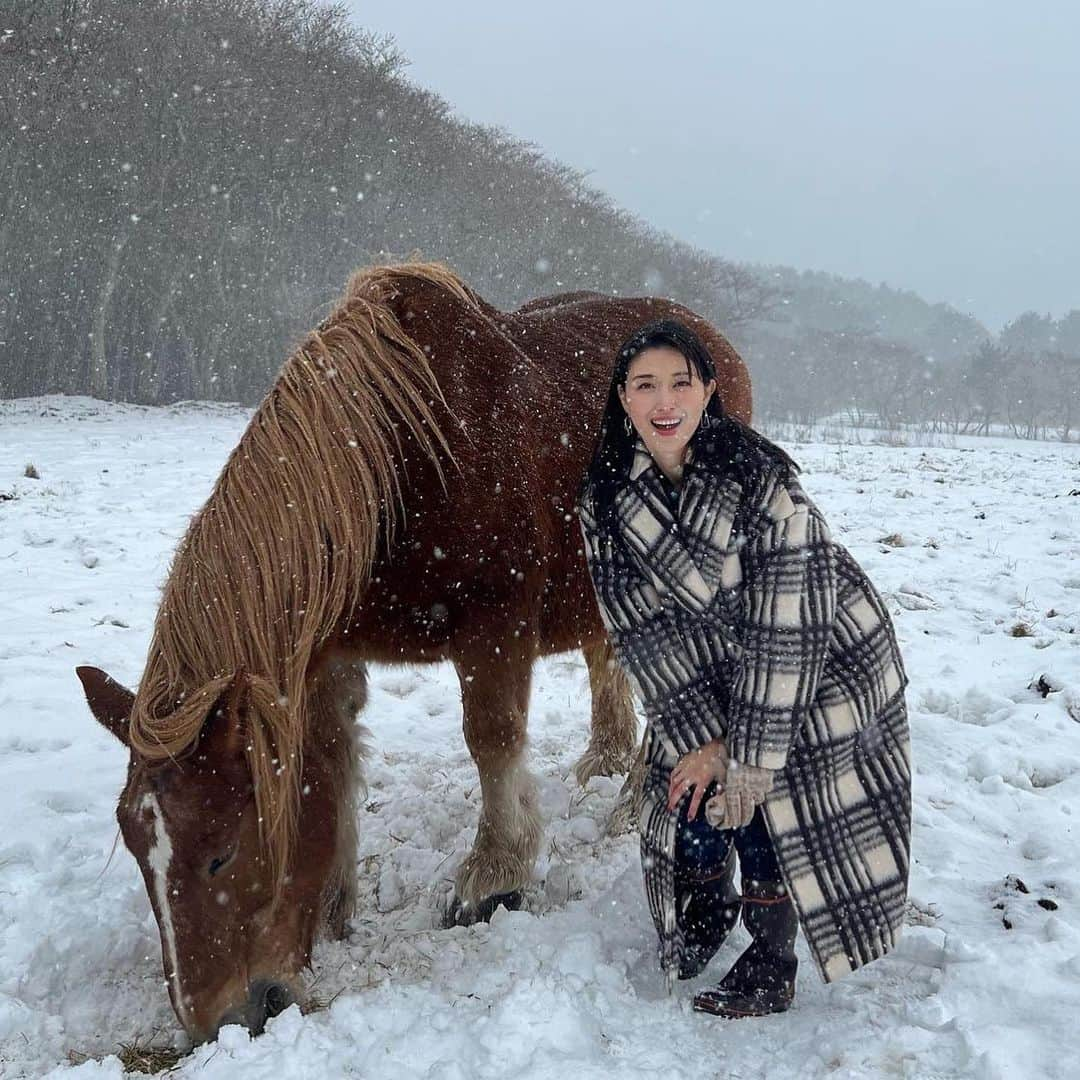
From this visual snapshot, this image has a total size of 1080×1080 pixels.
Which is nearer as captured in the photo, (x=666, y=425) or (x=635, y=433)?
(x=666, y=425)

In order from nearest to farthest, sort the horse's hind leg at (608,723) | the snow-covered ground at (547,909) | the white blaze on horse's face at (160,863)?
the white blaze on horse's face at (160,863), the snow-covered ground at (547,909), the horse's hind leg at (608,723)

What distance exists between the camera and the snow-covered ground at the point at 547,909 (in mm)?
1883

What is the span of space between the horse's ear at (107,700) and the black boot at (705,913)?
1.54 m

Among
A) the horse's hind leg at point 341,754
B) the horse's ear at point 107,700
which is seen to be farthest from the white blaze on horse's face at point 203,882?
the horse's hind leg at point 341,754

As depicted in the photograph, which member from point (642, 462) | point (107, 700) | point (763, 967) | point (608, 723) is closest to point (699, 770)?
point (763, 967)

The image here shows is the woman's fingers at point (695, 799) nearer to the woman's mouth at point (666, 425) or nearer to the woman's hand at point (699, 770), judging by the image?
the woman's hand at point (699, 770)

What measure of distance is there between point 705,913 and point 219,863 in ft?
4.38

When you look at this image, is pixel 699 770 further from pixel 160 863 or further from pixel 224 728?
pixel 160 863

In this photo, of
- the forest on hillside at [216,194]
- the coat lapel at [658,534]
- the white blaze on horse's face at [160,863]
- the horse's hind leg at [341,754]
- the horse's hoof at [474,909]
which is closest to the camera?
the white blaze on horse's face at [160,863]

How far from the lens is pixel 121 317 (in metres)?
19.2

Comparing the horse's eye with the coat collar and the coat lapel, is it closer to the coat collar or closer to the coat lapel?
the coat lapel

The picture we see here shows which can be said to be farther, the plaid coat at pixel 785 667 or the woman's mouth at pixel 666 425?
the woman's mouth at pixel 666 425

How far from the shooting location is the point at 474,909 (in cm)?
268

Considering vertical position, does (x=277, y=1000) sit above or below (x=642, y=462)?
below
